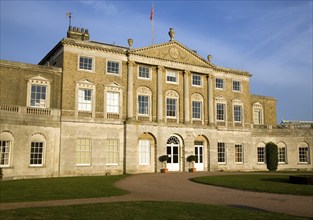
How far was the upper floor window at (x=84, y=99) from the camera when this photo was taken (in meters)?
31.5

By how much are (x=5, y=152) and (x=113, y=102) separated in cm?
1113

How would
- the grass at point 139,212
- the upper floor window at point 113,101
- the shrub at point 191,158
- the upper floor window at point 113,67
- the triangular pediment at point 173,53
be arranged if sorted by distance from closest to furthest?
1. the grass at point 139,212
2. the upper floor window at point 113,101
3. the upper floor window at point 113,67
4. the triangular pediment at point 173,53
5. the shrub at point 191,158

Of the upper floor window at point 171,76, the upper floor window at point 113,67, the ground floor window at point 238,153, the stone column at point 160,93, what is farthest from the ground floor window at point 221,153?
the upper floor window at point 113,67

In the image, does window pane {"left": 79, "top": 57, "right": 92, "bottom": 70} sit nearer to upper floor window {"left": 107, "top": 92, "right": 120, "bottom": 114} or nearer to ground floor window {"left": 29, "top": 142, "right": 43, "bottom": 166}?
upper floor window {"left": 107, "top": 92, "right": 120, "bottom": 114}

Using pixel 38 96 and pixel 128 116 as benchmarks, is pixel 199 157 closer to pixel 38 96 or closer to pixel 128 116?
pixel 128 116

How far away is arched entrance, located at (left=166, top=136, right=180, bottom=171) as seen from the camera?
35.8 m

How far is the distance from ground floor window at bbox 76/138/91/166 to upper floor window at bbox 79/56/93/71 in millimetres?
A: 6976

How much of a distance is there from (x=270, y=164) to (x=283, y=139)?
4451 mm

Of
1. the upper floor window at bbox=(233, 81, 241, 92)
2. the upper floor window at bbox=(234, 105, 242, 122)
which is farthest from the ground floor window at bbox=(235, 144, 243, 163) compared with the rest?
the upper floor window at bbox=(233, 81, 241, 92)

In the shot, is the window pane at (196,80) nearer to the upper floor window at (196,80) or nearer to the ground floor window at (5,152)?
the upper floor window at (196,80)

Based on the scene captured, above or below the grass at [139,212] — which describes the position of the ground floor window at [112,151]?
above

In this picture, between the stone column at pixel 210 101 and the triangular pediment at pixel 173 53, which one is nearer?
the triangular pediment at pixel 173 53

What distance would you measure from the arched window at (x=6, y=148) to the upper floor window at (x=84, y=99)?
697cm

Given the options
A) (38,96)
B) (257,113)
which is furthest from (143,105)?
(257,113)
